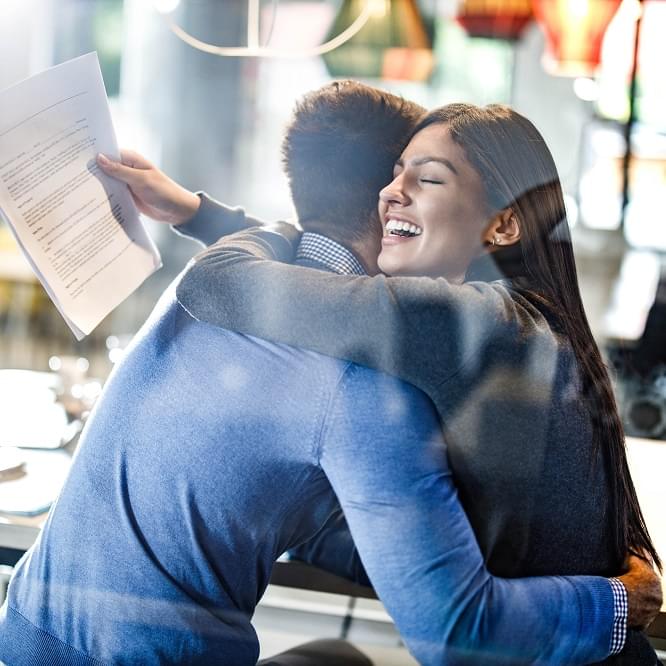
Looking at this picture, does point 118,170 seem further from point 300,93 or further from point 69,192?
point 300,93

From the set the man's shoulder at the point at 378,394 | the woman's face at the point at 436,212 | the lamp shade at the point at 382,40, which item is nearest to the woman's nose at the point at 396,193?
the woman's face at the point at 436,212

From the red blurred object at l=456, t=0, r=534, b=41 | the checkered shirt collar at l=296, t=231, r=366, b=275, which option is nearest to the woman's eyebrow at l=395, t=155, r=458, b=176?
the checkered shirt collar at l=296, t=231, r=366, b=275

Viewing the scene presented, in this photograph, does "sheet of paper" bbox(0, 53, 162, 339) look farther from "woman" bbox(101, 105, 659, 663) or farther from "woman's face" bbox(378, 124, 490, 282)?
"woman's face" bbox(378, 124, 490, 282)

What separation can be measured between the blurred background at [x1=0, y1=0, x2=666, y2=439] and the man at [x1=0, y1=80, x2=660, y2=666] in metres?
0.27

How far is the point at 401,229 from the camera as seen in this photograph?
2.93ft

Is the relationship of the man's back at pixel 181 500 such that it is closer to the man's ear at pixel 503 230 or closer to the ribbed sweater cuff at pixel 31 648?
the ribbed sweater cuff at pixel 31 648

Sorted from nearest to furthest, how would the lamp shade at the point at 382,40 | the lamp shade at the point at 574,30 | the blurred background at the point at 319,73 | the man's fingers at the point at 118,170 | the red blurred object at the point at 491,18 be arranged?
1. the man's fingers at the point at 118,170
2. the blurred background at the point at 319,73
3. the lamp shade at the point at 382,40
4. the red blurred object at the point at 491,18
5. the lamp shade at the point at 574,30

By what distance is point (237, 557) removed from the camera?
0.92 m

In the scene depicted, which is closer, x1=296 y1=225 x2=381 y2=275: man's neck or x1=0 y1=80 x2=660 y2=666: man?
x1=0 y1=80 x2=660 y2=666: man

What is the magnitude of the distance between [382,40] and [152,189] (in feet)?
2.37

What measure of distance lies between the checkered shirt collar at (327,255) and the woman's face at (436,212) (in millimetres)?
40

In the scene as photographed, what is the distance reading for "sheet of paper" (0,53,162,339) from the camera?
36.9 inches

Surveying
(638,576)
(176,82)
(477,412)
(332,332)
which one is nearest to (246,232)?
(332,332)

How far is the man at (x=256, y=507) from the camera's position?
796 mm
